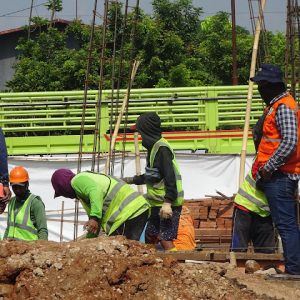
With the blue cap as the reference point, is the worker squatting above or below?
below

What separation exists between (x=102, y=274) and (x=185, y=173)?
9.01 m

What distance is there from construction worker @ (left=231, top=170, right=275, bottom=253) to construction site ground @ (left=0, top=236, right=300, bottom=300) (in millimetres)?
1710

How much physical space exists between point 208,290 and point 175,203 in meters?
2.28

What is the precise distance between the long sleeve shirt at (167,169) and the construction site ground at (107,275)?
182 cm

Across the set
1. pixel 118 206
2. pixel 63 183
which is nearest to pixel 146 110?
pixel 118 206

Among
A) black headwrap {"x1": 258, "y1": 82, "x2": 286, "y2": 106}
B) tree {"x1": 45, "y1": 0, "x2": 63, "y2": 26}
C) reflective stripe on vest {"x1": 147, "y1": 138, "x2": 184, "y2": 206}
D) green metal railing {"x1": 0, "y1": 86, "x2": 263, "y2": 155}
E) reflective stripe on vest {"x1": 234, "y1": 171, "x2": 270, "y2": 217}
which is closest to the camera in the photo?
black headwrap {"x1": 258, "y1": 82, "x2": 286, "y2": 106}

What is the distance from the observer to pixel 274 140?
271 inches

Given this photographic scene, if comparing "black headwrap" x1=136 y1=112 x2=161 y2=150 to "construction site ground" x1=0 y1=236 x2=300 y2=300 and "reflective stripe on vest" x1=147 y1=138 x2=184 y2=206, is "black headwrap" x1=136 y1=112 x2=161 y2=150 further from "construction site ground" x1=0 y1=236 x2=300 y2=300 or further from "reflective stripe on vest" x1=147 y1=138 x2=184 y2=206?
"construction site ground" x1=0 y1=236 x2=300 y2=300

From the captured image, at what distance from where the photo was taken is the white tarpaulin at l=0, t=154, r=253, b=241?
47.6 ft

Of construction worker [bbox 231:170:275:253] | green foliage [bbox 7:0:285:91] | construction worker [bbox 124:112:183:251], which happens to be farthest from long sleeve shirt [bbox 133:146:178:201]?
green foliage [bbox 7:0:285:91]

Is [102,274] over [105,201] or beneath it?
beneath

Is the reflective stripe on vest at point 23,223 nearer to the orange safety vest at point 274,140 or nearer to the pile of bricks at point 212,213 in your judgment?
the orange safety vest at point 274,140

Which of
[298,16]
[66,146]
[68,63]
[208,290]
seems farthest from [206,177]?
[68,63]

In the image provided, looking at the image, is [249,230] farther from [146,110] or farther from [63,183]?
[146,110]
